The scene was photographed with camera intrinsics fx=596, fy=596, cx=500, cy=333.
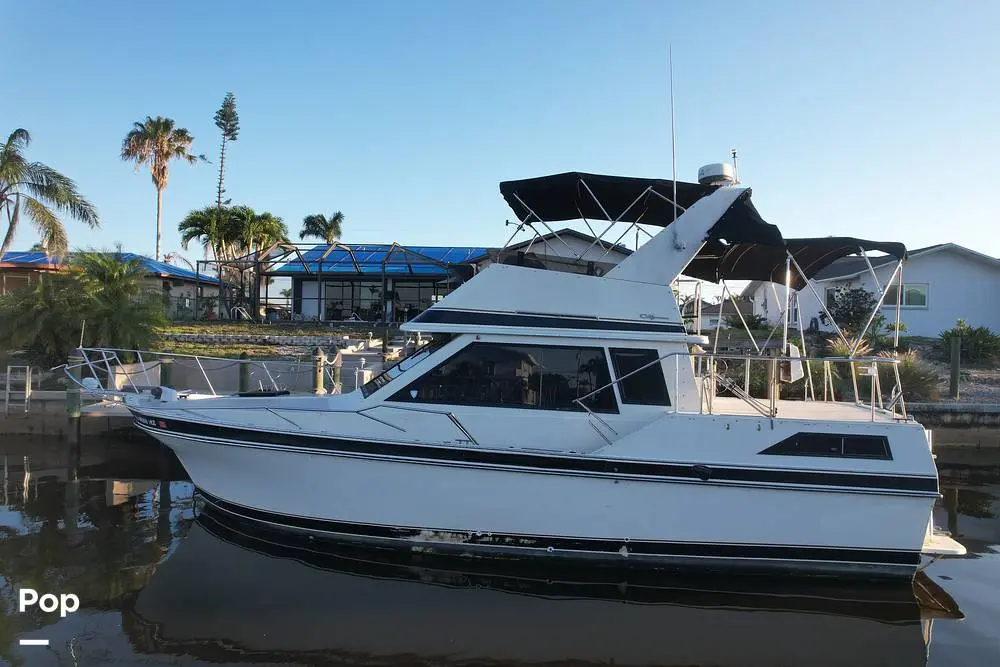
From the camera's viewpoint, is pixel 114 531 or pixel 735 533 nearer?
pixel 735 533

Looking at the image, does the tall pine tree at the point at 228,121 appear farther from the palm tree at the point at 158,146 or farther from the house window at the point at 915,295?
the house window at the point at 915,295

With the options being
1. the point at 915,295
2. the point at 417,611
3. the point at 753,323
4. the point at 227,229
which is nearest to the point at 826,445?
the point at 417,611

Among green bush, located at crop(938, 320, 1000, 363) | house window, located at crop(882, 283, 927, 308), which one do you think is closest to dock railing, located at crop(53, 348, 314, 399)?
green bush, located at crop(938, 320, 1000, 363)

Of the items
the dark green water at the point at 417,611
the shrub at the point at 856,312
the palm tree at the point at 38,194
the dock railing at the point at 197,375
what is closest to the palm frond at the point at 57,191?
the palm tree at the point at 38,194

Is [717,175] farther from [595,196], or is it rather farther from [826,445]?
[826,445]

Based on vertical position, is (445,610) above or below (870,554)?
below

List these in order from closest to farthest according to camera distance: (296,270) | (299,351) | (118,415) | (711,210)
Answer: (711,210) → (118,415) → (299,351) → (296,270)

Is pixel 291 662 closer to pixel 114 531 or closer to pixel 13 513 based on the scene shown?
pixel 114 531

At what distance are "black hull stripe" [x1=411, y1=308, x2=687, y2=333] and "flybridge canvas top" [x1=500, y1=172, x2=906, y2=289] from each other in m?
1.06

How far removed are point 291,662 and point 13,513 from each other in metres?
5.32

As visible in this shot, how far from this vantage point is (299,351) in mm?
17797

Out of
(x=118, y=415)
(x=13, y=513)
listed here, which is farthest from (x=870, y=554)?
(x=118, y=415)

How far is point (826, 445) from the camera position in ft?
18.0

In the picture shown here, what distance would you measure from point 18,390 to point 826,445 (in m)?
13.9
